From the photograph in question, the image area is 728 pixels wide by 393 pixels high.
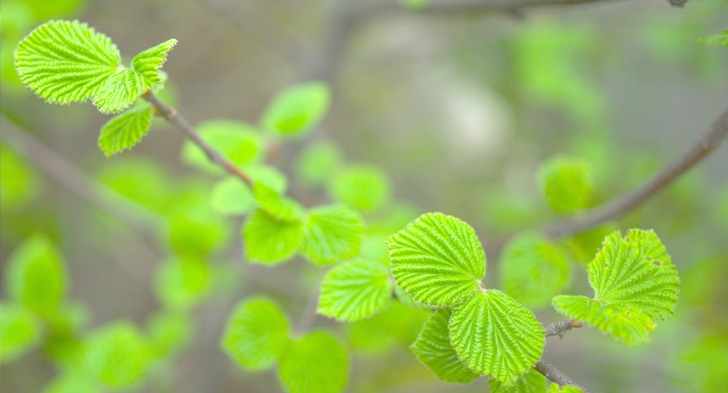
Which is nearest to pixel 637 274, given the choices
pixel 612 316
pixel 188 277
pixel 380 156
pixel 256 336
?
pixel 612 316

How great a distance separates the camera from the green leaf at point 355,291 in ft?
1.11

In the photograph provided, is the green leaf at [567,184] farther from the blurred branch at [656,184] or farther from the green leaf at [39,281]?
the green leaf at [39,281]

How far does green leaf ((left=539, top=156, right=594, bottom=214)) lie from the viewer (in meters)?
0.49

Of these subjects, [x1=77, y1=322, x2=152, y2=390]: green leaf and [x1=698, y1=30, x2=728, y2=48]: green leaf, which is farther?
[x1=77, y1=322, x2=152, y2=390]: green leaf

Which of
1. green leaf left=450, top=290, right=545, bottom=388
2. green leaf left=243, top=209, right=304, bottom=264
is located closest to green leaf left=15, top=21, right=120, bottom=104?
green leaf left=243, top=209, right=304, bottom=264

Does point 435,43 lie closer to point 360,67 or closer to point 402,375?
point 360,67

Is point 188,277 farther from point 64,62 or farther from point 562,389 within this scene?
point 562,389

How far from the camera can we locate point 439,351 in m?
0.31

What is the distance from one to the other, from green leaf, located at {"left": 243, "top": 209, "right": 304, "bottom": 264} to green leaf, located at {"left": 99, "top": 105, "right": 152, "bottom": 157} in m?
0.10

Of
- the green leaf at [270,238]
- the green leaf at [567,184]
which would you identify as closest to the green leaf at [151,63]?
the green leaf at [270,238]

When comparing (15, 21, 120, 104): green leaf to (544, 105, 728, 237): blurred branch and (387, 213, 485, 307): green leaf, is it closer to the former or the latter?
(387, 213, 485, 307): green leaf

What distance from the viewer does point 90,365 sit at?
0.56 metres

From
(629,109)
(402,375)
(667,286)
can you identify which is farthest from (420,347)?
(629,109)

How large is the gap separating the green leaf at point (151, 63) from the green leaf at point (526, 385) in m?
0.26
